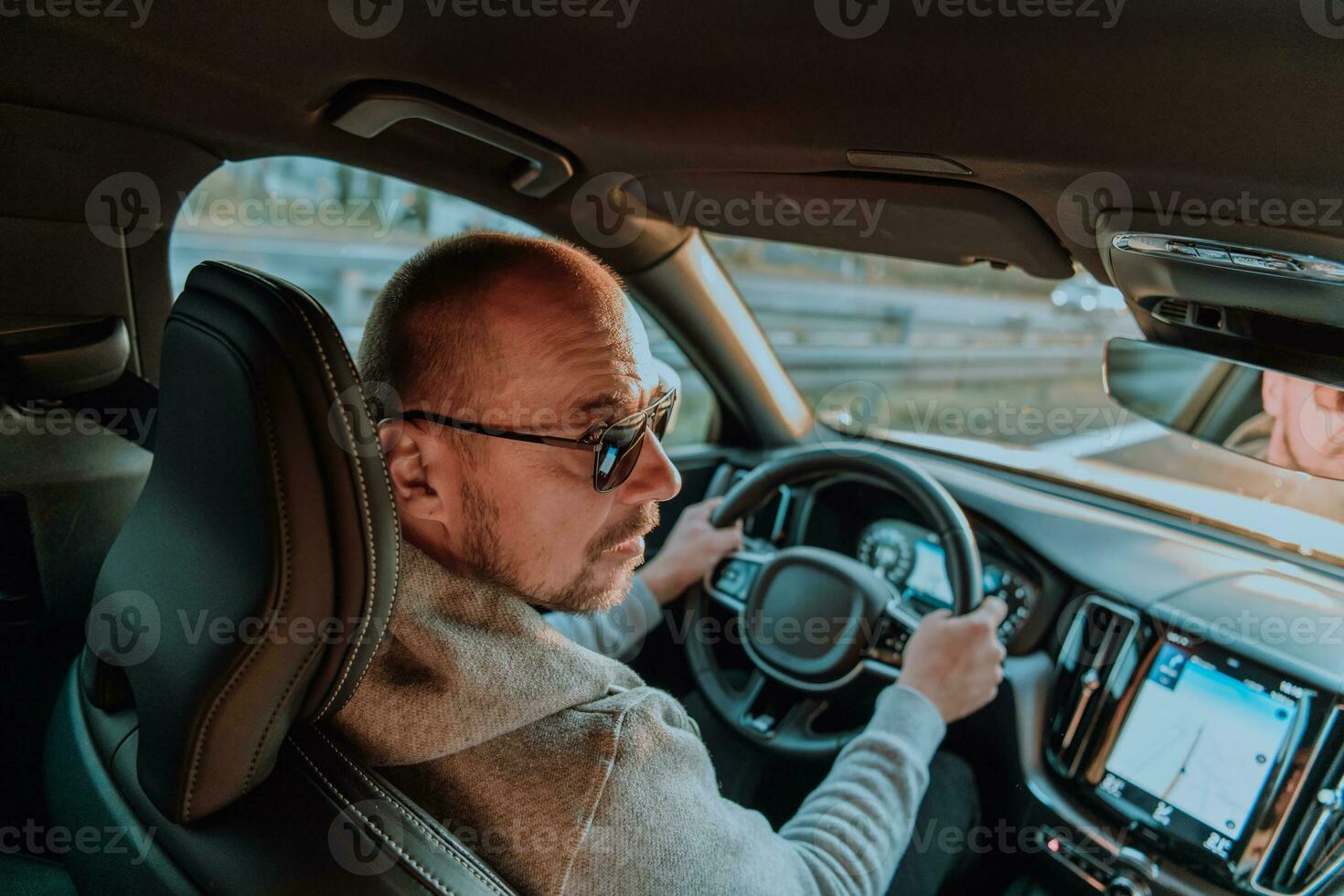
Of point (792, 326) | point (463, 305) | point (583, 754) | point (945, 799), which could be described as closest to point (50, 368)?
point (463, 305)

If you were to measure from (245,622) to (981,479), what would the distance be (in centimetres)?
214

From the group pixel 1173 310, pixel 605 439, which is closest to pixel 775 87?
pixel 605 439

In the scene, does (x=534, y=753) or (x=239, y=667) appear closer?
(x=239, y=667)

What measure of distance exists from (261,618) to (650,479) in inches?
31.8

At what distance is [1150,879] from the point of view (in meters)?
1.88

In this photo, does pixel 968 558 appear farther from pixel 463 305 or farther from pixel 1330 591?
pixel 463 305

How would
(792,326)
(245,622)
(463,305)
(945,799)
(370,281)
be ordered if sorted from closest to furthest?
(245,622), (463,305), (945,799), (370,281), (792,326)

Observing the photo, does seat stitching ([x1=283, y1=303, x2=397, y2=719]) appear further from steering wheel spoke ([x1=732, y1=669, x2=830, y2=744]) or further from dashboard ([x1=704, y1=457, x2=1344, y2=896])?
dashboard ([x1=704, y1=457, x2=1344, y2=896])

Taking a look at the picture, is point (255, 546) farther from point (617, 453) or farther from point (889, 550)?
point (889, 550)

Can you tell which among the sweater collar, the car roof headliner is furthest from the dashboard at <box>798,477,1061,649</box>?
the sweater collar

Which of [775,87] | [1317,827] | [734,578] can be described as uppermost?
[775,87]

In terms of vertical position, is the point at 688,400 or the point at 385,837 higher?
the point at 688,400

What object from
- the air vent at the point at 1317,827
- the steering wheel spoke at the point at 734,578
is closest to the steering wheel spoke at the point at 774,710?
the steering wheel spoke at the point at 734,578

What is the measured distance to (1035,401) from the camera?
14.7ft
